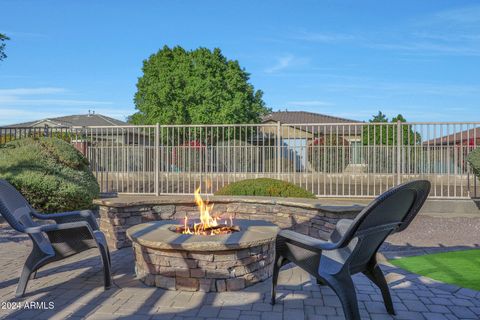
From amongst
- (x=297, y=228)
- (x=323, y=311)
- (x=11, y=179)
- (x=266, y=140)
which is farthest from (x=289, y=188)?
(x=11, y=179)

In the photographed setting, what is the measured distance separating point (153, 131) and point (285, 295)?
8.31 metres

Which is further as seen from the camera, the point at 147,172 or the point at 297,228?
the point at 147,172

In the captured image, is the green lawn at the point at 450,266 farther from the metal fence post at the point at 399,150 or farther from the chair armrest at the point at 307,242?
the metal fence post at the point at 399,150

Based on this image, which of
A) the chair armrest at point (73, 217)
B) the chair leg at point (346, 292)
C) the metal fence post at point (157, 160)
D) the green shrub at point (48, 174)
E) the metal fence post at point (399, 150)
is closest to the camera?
the chair leg at point (346, 292)

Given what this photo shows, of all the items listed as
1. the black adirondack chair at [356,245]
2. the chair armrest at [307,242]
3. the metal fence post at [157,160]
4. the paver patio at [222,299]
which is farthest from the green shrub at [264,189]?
the chair armrest at [307,242]

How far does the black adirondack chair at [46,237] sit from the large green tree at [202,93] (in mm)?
20255

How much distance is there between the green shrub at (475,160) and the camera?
9.06 meters

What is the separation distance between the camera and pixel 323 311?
3361 millimetres

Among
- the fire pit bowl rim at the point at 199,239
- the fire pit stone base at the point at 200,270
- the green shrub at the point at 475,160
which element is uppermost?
the green shrub at the point at 475,160

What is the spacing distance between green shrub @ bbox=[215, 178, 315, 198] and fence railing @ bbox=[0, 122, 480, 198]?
110 inches

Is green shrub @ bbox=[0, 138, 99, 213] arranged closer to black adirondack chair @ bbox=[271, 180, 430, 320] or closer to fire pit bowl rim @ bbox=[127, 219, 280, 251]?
fire pit bowl rim @ bbox=[127, 219, 280, 251]

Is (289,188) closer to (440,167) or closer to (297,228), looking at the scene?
(297,228)

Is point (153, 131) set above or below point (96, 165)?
above

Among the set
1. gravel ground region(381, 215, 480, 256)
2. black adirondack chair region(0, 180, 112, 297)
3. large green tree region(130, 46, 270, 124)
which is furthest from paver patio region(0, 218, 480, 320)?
large green tree region(130, 46, 270, 124)
